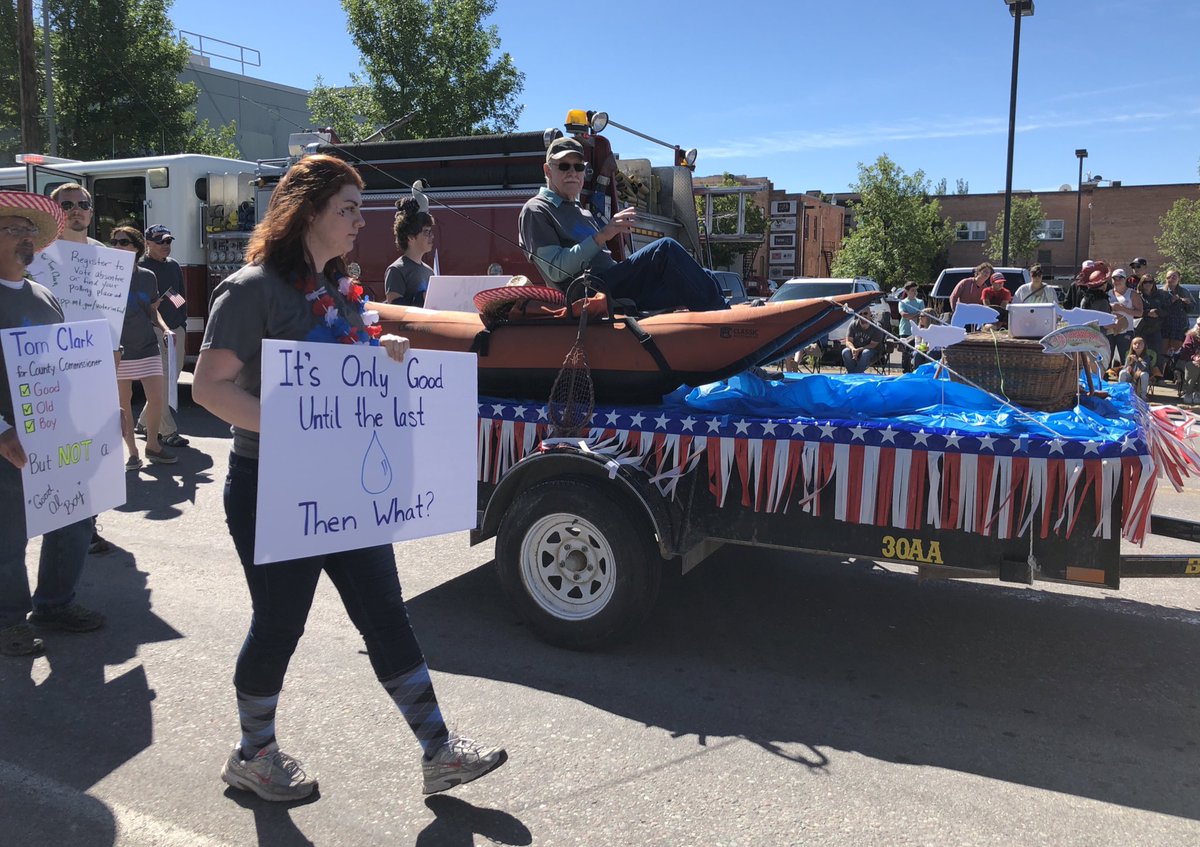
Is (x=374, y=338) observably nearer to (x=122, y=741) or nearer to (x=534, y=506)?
(x=534, y=506)

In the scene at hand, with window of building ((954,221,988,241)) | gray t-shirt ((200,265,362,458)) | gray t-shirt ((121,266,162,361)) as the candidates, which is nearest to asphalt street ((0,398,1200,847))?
gray t-shirt ((200,265,362,458))

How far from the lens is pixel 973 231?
57688mm

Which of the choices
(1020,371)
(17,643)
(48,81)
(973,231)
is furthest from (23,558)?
(973,231)

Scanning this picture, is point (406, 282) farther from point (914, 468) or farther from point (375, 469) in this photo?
point (914, 468)

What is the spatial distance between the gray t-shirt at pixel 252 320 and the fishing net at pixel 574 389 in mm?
1656

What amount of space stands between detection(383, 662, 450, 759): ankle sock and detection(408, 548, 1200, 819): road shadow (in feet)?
2.96

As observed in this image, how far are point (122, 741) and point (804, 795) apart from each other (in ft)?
8.18

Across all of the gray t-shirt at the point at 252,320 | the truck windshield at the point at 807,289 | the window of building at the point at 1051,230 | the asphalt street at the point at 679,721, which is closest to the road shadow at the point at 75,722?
the asphalt street at the point at 679,721

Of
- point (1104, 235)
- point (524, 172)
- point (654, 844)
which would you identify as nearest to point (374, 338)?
point (654, 844)

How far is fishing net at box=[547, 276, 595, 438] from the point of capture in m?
4.25

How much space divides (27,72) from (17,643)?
720 inches

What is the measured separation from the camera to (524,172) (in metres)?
8.83

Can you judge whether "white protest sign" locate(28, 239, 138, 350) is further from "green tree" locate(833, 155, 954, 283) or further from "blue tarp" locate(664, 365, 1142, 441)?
"green tree" locate(833, 155, 954, 283)

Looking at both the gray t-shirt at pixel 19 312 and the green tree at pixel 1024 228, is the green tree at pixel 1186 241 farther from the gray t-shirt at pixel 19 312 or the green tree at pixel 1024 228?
the gray t-shirt at pixel 19 312
